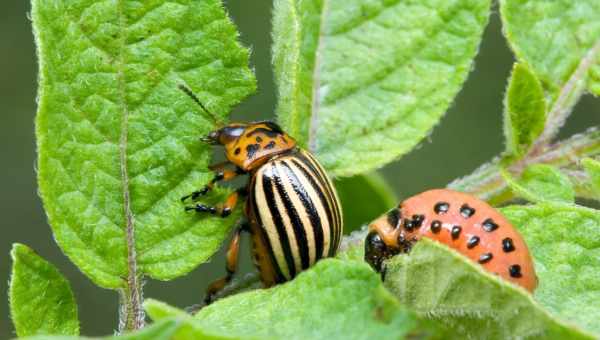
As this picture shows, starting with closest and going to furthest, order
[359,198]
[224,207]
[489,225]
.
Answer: [489,225] < [224,207] < [359,198]

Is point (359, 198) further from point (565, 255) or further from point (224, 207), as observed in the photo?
point (565, 255)

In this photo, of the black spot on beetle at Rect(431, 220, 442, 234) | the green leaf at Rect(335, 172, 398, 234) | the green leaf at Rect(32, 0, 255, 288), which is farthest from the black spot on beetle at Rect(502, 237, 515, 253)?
the green leaf at Rect(335, 172, 398, 234)

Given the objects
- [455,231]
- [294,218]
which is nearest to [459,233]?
[455,231]

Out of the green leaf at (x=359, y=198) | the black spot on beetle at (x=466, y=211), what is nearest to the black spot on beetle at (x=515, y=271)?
the black spot on beetle at (x=466, y=211)

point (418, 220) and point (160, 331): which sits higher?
point (160, 331)

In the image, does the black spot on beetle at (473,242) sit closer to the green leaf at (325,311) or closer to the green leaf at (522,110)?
the green leaf at (522,110)

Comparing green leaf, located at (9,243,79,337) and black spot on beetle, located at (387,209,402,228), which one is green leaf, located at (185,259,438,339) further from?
black spot on beetle, located at (387,209,402,228)
